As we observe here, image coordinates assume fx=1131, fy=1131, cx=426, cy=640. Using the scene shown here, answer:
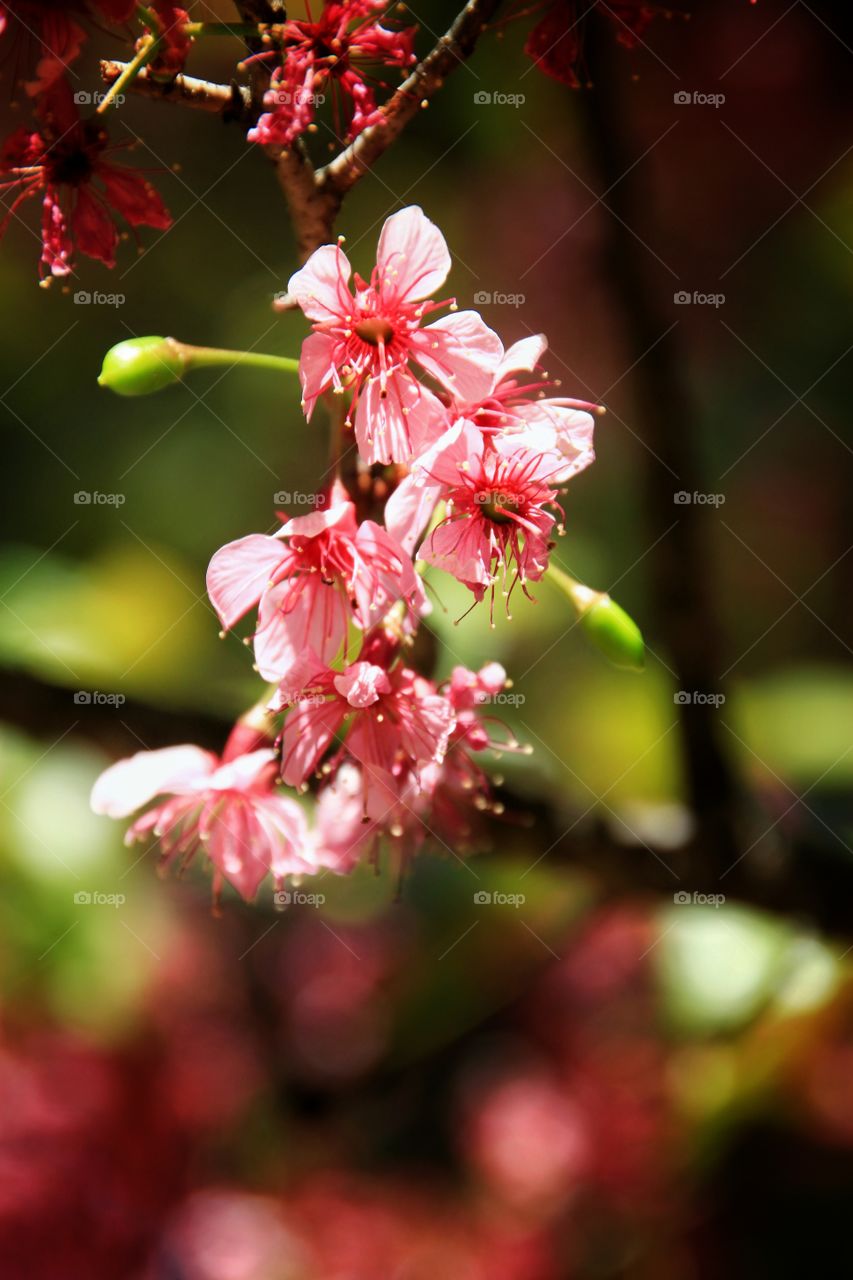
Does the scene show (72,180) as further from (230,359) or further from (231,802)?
(231,802)

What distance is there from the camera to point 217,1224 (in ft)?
3.41

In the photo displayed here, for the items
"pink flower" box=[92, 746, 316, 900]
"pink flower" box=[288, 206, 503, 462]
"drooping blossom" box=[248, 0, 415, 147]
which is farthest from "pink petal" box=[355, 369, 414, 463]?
"pink flower" box=[92, 746, 316, 900]

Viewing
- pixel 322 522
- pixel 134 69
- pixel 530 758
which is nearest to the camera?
pixel 134 69

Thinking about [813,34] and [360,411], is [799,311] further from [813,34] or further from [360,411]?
[360,411]

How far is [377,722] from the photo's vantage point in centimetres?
56

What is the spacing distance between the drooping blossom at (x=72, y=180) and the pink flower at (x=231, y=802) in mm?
278

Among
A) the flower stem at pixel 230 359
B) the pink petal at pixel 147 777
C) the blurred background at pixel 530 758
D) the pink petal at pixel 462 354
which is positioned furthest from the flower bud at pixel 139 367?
the blurred background at pixel 530 758

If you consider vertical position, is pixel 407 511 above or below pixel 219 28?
below

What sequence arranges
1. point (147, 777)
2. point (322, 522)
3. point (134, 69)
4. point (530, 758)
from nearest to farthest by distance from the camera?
point (134, 69) < point (322, 522) < point (147, 777) < point (530, 758)

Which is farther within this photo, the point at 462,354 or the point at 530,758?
the point at 530,758

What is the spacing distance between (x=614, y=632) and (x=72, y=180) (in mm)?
319

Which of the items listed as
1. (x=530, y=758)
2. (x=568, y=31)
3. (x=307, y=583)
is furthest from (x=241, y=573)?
(x=530, y=758)

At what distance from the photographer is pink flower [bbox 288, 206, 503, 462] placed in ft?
1.52

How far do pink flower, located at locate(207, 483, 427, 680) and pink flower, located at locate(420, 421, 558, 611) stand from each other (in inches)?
1.0
